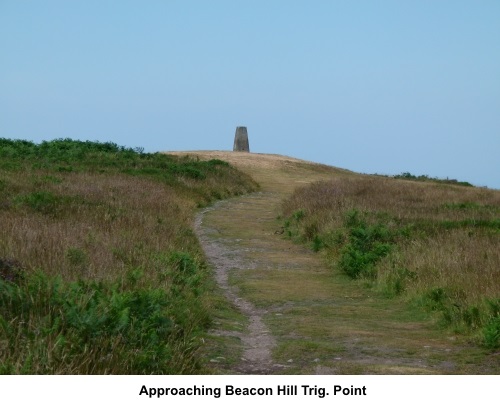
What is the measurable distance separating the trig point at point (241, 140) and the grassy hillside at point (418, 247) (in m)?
37.7

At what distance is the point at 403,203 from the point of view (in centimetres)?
2538

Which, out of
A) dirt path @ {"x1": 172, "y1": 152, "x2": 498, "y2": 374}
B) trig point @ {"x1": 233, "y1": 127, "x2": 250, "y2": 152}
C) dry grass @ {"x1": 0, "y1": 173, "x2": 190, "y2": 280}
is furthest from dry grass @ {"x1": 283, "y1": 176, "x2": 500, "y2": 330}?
trig point @ {"x1": 233, "y1": 127, "x2": 250, "y2": 152}

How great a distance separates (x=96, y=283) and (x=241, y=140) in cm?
5644

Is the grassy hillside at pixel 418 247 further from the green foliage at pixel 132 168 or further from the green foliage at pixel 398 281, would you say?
the green foliage at pixel 132 168

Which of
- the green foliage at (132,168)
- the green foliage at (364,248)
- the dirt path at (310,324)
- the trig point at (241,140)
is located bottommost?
the dirt path at (310,324)

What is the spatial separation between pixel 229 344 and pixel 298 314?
7.73 ft

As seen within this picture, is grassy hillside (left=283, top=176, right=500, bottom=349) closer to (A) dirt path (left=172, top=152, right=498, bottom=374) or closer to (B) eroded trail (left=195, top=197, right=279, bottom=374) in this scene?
(A) dirt path (left=172, top=152, right=498, bottom=374)

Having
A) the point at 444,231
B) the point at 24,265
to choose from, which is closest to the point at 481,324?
the point at 24,265

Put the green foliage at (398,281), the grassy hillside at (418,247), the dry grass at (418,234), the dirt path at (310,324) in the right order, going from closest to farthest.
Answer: the dirt path at (310,324) < the grassy hillside at (418,247) < the dry grass at (418,234) < the green foliage at (398,281)

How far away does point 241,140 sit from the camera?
213ft

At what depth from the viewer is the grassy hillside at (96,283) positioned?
6.62 metres

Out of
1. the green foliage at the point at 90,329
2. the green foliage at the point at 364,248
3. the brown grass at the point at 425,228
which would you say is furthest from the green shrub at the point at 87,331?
the green foliage at the point at 364,248

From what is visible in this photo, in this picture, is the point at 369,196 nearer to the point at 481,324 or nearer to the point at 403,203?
the point at 403,203

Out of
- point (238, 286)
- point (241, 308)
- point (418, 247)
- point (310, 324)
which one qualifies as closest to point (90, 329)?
point (310, 324)
